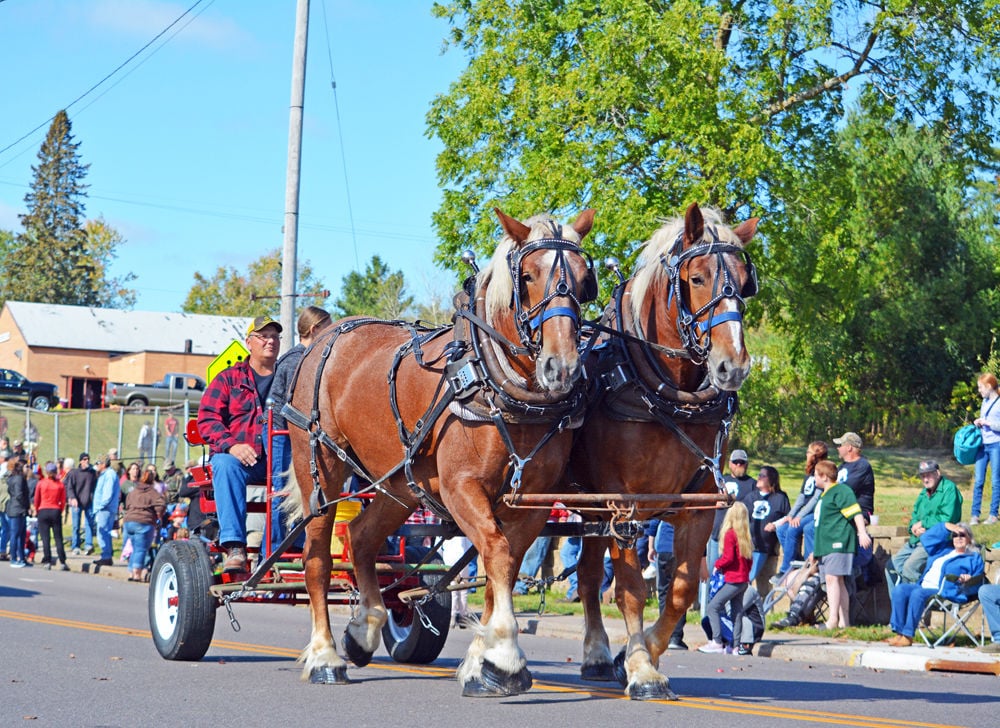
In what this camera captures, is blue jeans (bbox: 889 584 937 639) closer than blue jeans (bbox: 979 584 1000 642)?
No

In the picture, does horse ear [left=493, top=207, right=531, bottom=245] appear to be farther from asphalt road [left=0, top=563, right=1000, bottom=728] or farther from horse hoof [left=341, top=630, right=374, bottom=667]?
horse hoof [left=341, top=630, right=374, bottom=667]

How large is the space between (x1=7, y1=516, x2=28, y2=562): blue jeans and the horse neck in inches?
826

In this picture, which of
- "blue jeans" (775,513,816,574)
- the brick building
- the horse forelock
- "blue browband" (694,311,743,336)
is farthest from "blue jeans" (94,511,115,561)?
the brick building

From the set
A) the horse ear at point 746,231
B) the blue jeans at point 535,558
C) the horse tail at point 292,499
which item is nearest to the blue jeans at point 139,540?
the blue jeans at point 535,558

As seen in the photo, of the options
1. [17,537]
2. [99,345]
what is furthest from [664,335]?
[99,345]

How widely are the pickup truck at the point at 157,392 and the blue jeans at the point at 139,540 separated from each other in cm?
3646

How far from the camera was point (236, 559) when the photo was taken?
9.63m

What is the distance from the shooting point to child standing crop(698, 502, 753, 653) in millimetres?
13320

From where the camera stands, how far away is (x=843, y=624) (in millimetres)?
14656

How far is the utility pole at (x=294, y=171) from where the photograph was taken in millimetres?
19875

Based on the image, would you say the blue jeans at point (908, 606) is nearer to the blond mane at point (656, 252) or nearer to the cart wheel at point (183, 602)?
the blond mane at point (656, 252)

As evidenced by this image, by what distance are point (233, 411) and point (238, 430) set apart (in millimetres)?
165

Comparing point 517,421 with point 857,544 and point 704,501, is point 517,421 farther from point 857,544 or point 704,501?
point 857,544

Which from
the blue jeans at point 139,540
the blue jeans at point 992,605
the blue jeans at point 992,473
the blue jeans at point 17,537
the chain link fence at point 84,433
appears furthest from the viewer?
the chain link fence at point 84,433
